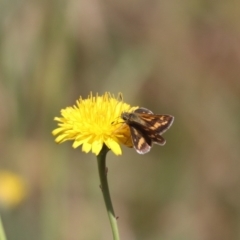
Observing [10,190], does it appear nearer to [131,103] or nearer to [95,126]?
[131,103]

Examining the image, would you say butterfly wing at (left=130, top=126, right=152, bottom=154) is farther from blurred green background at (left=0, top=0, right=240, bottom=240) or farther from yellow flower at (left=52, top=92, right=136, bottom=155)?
blurred green background at (left=0, top=0, right=240, bottom=240)

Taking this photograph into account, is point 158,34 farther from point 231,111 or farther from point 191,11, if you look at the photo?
point 231,111

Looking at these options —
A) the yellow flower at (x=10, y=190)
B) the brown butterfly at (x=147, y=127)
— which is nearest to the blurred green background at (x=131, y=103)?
the yellow flower at (x=10, y=190)

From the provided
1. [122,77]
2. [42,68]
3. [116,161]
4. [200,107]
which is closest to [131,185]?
[116,161]

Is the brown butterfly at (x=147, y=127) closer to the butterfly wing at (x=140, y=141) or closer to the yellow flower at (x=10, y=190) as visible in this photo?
the butterfly wing at (x=140, y=141)

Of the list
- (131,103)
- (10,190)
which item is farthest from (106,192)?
(131,103)
